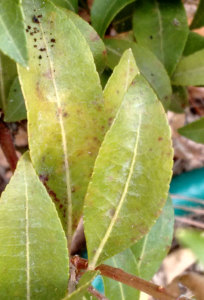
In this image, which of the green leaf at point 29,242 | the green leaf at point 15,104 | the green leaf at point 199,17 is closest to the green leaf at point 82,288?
the green leaf at point 29,242

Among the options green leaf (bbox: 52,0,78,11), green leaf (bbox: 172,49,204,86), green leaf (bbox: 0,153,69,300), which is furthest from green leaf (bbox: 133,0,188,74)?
green leaf (bbox: 0,153,69,300)

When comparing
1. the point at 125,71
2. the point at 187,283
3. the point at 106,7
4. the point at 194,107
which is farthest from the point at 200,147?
the point at 125,71

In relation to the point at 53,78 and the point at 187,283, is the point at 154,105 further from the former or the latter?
the point at 187,283

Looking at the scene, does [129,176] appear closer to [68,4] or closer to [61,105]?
[61,105]

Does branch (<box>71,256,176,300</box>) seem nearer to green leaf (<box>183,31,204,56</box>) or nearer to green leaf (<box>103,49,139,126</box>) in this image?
green leaf (<box>103,49,139,126</box>)

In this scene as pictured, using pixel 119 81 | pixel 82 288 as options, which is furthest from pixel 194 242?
pixel 119 81
